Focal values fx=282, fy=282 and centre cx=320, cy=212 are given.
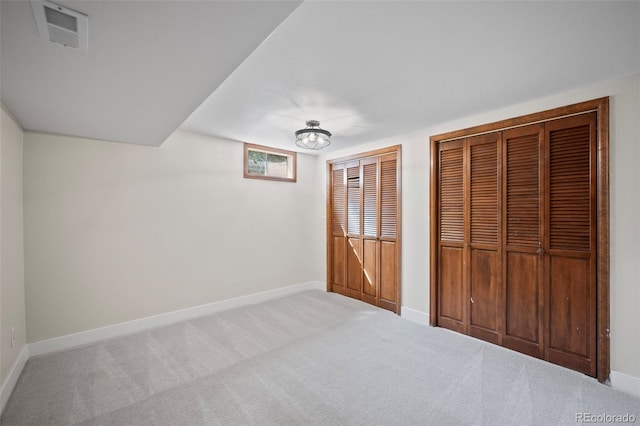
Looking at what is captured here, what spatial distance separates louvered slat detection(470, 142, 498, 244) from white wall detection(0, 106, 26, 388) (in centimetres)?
422

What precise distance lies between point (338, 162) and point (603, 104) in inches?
124

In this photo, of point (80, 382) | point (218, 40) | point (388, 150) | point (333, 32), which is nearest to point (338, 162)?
point (388, 150)

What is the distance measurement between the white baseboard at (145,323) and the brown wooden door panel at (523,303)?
10.1ft

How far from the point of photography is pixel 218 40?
4.54ft

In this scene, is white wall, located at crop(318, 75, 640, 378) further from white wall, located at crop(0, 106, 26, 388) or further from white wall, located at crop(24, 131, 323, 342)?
white wall, located at crop(0, 106, 26, 388)

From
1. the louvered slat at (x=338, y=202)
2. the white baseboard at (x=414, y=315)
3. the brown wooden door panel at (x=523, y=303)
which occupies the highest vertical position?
the louvered slat at (x=338, y=202)

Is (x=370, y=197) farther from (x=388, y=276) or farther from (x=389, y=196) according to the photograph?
(x=388, y=276)

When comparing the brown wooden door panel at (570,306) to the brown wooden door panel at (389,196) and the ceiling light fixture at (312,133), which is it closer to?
the brown wooden door panel at (389,196)

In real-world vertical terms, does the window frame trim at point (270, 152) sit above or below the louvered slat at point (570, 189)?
above

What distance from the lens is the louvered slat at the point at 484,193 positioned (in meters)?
2.97

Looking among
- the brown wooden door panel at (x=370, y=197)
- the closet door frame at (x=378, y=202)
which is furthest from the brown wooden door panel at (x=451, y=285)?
the brown wooden door panel at (x=370, y=197)

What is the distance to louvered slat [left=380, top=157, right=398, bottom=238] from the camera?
391cm

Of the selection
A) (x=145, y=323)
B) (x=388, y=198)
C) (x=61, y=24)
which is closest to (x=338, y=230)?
(x=388, y=198)

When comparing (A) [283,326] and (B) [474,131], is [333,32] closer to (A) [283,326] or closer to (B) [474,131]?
(B) [474,131]
